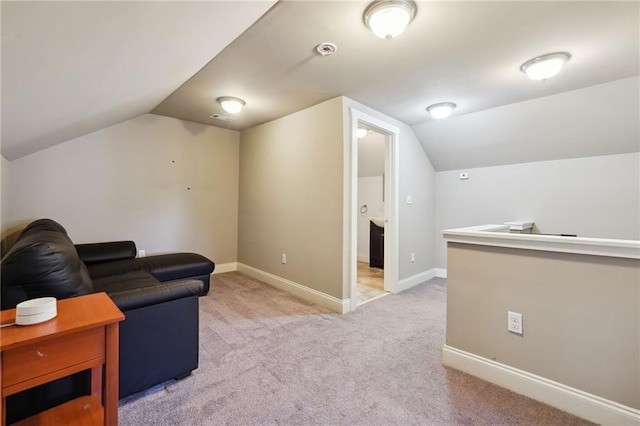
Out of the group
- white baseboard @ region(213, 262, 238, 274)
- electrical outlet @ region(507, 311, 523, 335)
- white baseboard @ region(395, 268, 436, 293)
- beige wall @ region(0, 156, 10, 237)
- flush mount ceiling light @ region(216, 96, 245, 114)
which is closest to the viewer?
electrical outlet @ region(507, 311, 523, 335)

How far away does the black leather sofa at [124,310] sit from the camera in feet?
4.11

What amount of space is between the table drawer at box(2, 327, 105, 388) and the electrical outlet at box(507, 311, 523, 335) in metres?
2.22

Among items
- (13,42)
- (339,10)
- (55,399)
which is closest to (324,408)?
(55,399)

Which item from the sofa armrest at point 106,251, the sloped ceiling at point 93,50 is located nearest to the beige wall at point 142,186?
the sofa armrest at point 106,251

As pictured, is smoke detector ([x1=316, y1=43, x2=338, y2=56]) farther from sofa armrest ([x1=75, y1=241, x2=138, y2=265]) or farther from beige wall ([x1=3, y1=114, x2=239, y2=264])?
sofa armrest ([x1=75, y1=241, x2=138, y2=265])

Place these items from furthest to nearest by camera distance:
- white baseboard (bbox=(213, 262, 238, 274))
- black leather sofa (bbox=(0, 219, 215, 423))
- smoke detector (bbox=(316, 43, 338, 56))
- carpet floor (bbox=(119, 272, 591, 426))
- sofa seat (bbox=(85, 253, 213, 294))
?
white baseboard (bbox=(213, 262, 238, 274))
sofa seat (bbox=(85, 253, 213, 294))
smoke detector (bbox=(316, 43, 338, 56))
carpet floor (bbox=(119, 272, 591, 426))
black leather sofa (bbox=(0, 219, 215, 423))

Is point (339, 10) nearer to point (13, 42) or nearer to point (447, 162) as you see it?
point (13, 42)

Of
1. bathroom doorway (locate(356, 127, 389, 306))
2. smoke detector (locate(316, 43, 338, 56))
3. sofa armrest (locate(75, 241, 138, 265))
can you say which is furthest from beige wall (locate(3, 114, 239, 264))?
smoke detector (locate(316, 43, 338, 56))

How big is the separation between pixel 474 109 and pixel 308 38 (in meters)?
2.46

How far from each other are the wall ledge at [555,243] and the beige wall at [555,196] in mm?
2469

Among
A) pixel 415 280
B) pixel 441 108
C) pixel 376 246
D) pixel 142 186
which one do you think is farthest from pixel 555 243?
pixel 142 186

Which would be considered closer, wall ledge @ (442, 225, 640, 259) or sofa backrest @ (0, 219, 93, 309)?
sofa backrest @ (0, 219, 93, 309)

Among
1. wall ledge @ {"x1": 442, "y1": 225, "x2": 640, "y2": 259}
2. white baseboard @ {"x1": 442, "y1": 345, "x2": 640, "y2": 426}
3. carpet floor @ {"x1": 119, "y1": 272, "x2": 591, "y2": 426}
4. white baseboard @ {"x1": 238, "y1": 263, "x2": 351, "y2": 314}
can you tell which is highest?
wall ledge @ {"x1": 442, "y1": 225, "x2": 640, "y2": 259}

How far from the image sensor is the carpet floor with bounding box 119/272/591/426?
153 centimetres
